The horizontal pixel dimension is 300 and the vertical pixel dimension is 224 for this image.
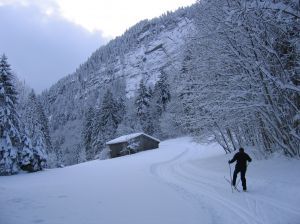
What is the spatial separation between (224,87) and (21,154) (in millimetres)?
20286

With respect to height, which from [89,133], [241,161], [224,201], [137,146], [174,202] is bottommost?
[224,201]

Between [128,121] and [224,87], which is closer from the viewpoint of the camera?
[224,87]

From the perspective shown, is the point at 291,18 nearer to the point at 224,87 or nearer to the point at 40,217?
the point at 224,87

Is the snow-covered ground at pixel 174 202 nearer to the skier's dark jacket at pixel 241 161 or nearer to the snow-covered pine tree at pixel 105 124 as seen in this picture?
the skier's dark jacket at pixel 241 161

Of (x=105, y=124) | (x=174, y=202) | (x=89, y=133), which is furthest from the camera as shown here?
(x=89, y=133)

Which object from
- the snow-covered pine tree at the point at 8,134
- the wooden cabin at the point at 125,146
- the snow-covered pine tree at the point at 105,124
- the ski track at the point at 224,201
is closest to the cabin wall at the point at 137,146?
the wooden cabin at the point at 125,146

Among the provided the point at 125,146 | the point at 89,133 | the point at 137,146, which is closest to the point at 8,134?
the point at 125,146

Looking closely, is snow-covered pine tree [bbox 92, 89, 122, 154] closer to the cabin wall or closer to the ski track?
the cabin wall

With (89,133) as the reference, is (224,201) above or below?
below

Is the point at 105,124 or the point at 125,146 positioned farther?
the point at 105,124

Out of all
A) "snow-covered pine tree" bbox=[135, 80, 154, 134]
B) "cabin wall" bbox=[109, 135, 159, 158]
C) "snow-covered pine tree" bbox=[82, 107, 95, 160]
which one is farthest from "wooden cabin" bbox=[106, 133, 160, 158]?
"snow-covered pine tree" bbox=[135, 80, 154, 134]

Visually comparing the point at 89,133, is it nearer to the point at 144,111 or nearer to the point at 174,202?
the point at 144,111

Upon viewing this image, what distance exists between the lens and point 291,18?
12.1 metres

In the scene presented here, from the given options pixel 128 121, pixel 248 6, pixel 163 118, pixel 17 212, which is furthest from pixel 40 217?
pixel 128 121
